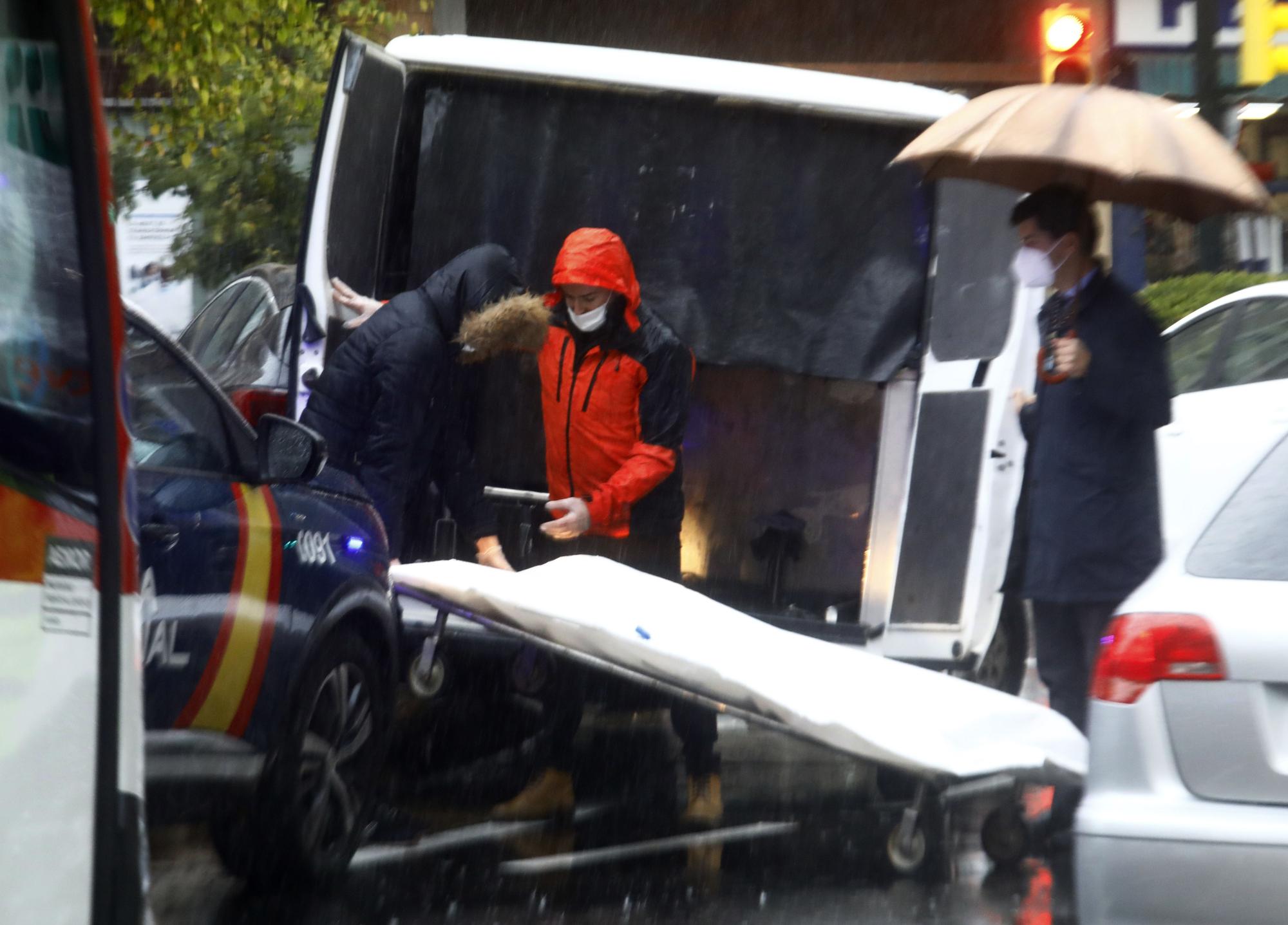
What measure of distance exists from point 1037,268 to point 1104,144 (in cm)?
44

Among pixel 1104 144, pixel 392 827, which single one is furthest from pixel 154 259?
pixel 1104 144

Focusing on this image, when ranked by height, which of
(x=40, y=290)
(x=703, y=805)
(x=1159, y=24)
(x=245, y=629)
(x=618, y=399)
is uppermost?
(x=40, y=290)

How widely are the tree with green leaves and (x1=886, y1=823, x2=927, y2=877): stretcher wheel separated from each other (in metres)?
6.74

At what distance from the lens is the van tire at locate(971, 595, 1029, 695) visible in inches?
312

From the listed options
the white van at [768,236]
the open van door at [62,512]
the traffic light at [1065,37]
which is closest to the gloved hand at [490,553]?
the white van at [768,236]

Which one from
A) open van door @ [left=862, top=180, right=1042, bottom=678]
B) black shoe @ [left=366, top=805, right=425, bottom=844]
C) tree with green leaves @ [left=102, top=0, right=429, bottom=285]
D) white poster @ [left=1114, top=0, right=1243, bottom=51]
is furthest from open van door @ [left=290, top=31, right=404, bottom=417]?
white poster @ [left=1114, top=0, right=1243, bottom=51]

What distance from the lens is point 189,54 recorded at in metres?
10.8

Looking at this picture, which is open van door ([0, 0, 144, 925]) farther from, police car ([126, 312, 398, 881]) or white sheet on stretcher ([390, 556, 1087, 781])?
white sheet on stretcher ([390, 556, 1087, 781])

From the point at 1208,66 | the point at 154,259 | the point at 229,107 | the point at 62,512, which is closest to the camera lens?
the point at 62,512

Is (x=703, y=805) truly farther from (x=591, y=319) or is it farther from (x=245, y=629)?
(x=245, y=629)

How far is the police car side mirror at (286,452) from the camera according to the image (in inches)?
191

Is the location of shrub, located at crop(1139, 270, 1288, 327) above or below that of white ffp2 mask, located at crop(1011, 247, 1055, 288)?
below

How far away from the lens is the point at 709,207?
7910 millimetres

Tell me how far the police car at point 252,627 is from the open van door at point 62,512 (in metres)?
1.40
